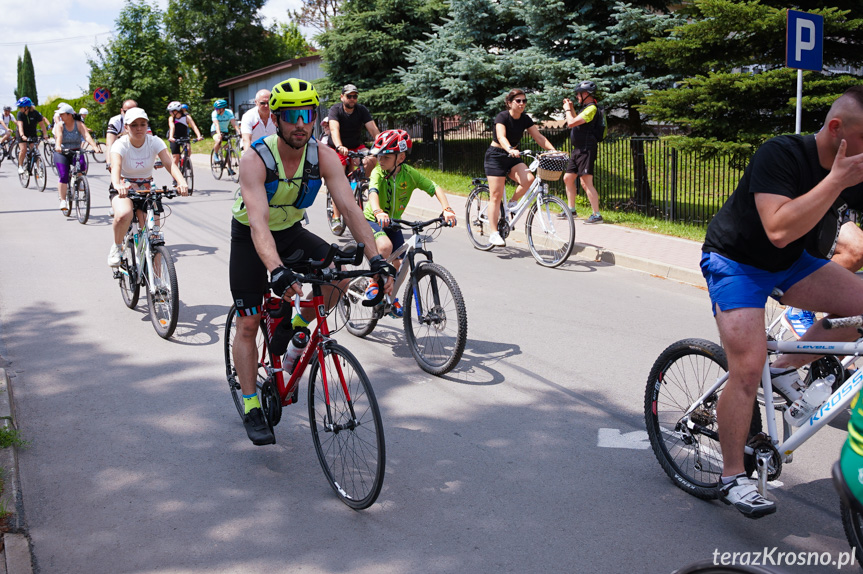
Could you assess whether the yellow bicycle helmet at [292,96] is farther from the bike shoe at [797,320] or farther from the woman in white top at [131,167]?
the woman in white top at [131,167]

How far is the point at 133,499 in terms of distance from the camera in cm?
430

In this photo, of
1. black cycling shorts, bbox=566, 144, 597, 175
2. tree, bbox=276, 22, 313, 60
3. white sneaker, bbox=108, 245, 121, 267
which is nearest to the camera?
white sneaker, bbox=108, 245, 121, 267

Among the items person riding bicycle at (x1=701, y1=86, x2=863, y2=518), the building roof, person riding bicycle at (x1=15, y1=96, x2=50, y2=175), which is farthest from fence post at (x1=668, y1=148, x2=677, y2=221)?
the building roof

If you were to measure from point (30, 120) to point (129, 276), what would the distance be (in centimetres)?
1317

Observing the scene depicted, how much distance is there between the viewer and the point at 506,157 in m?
10.7

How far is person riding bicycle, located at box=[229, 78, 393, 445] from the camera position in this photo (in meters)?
4.29

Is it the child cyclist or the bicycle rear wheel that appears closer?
the child cyclist

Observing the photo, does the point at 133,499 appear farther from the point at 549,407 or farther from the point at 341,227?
the point at 341,227

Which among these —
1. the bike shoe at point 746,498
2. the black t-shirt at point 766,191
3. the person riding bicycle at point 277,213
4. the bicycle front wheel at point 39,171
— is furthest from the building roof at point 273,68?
the bike shoe at point 746,498

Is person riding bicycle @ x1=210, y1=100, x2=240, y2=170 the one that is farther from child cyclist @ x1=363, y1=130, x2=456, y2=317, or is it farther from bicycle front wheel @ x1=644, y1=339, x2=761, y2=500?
bicycle front wheel @ x1=644, y1=339, x2=761, y2=500

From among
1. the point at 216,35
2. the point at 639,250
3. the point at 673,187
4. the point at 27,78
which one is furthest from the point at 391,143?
the point at 27,78

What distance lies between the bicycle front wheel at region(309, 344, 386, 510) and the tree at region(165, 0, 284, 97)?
2242 inches

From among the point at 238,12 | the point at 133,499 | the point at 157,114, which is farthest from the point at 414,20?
the point at 238,12

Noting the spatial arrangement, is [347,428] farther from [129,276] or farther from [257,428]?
[129,276]
